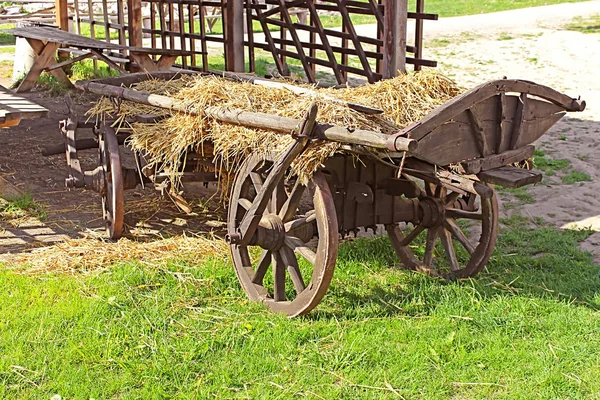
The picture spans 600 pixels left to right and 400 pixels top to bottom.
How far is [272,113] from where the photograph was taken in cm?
462

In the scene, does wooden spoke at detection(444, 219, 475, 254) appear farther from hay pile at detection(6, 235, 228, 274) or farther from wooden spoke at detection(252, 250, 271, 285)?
hay pile at detection(6, 235, 228, 274)

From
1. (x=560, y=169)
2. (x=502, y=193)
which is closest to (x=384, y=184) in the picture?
(x=502, y=193)

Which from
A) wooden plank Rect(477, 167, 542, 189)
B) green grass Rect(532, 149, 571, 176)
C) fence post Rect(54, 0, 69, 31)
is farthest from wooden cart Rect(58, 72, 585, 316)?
fence post Rect(54, 0, 69, 31)

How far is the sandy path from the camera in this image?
22.1 feet

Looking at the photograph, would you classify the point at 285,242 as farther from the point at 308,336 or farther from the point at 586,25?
the point at 586,25

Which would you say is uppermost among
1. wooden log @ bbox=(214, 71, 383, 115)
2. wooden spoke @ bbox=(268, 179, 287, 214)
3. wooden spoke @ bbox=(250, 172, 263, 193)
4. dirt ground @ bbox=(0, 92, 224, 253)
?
wooden log @ bbox=(214, 71, 383, 115)

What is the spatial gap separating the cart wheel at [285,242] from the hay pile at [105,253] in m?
0.68

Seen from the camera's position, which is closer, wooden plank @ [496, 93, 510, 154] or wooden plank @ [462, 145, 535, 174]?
wooden plank @ [462, 145, 535, 174]

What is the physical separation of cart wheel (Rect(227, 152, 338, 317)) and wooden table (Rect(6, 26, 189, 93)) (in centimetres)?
406

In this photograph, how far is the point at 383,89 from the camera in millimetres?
4824

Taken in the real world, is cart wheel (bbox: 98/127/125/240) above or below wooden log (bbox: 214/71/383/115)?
below

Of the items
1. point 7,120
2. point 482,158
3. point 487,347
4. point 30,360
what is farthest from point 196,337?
point 7,120

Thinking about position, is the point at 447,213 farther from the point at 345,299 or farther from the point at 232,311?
the point at 232,311

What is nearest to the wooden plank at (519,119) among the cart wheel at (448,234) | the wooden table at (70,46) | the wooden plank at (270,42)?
the cart wheel at (448,234)
